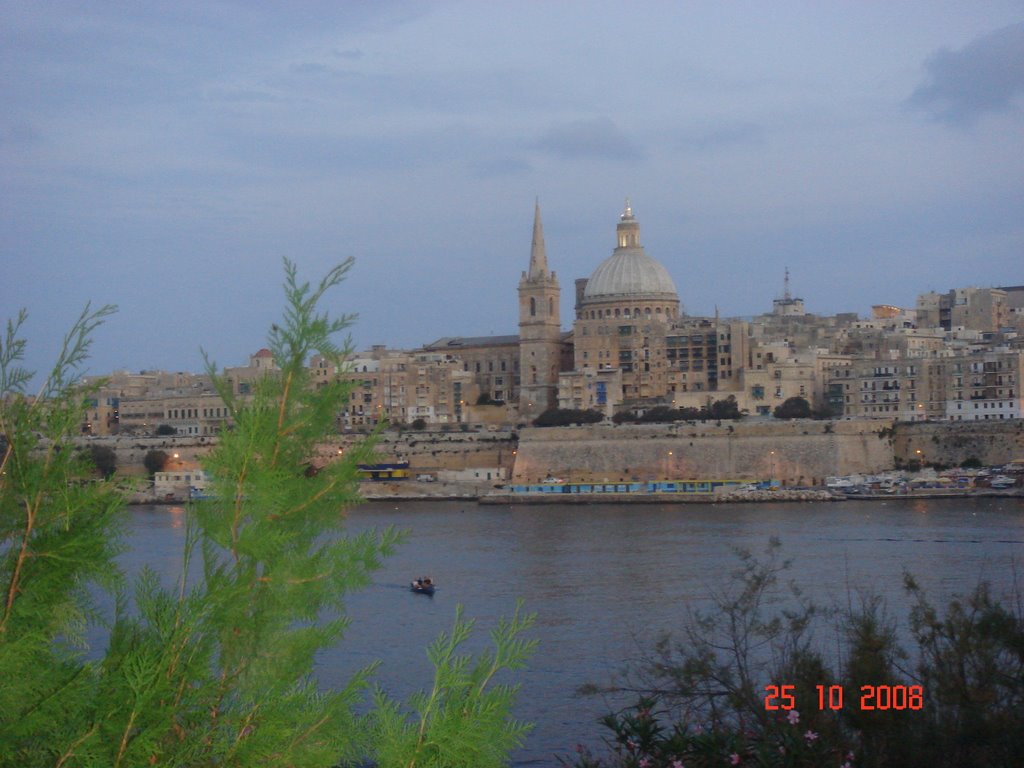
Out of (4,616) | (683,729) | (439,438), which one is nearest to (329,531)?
(4,616)

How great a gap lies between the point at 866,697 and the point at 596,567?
14159mm

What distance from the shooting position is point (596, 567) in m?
20.9

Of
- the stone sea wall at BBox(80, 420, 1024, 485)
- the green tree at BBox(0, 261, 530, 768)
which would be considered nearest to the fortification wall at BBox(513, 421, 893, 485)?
the stone sea wall at BBox(80, 420, 1024, 485)

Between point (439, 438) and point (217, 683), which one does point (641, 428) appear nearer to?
point (439, 438)

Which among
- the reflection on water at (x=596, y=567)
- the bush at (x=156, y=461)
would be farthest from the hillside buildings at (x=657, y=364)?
the reflection on water at (x=596, y=567)

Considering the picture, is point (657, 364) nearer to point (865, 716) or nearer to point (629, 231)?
point (629, 231)

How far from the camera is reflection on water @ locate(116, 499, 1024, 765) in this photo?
1290 cm

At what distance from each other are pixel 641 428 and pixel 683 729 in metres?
33.3

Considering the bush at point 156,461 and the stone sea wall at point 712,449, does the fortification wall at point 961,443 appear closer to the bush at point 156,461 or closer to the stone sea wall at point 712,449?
the stone sea wall at point 712,449

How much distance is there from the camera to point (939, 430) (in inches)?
1448

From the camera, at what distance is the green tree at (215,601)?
3.11m

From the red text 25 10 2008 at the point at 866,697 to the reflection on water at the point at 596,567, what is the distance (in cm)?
283

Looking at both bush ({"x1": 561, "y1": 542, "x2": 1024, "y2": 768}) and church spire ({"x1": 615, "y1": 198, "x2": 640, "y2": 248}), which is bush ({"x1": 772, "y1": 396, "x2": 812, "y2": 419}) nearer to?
church spire ({"x1": 615, "y1": 198, "x2": 640, "y2": 248})

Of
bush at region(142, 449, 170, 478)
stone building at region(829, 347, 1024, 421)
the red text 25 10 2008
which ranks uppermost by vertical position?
stone building at region(829, 347, 1024, 421)
